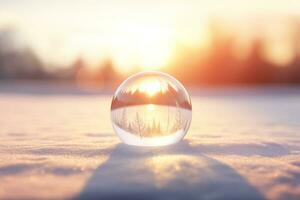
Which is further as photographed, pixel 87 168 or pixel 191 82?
pixel 191 82

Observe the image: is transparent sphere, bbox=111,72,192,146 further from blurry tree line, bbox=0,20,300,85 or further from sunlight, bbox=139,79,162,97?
blurry tree line, bbox=0,20,300,85

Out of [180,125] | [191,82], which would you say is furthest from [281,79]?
[180,125]

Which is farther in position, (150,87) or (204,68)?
(204,68)

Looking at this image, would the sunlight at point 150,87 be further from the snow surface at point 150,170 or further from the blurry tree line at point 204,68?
the blurry tree line at point 204,68

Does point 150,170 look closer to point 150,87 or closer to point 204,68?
point 150,87

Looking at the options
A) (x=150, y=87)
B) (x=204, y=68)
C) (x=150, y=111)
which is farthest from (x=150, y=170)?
(x=204, y=68)

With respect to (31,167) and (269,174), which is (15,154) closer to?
(31,167)

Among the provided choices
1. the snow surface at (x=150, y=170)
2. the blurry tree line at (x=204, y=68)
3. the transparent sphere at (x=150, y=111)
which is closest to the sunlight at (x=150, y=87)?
the transparent sphere at (x=150, y=111)
